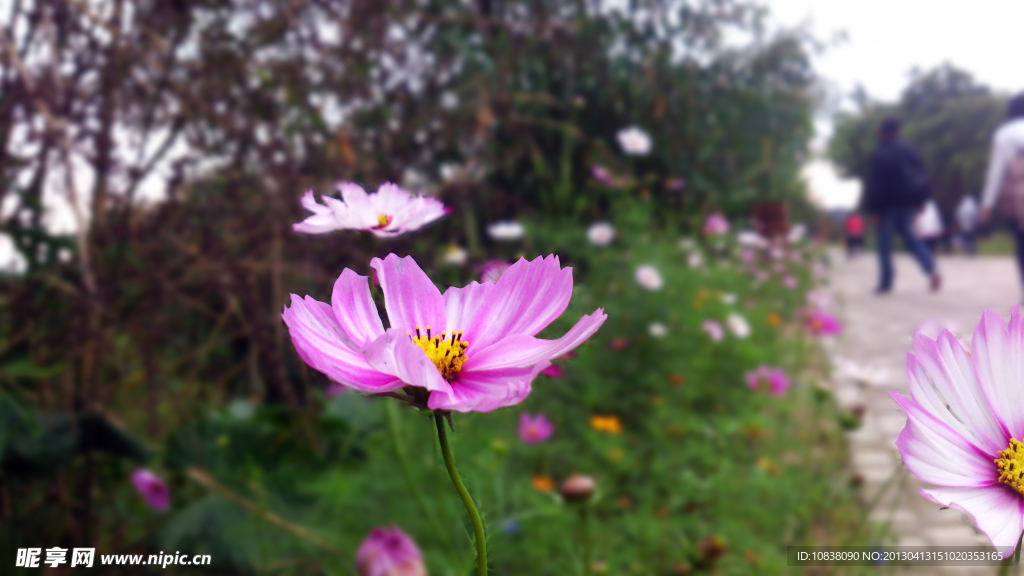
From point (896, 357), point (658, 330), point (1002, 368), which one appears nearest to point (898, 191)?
point (896, 357)

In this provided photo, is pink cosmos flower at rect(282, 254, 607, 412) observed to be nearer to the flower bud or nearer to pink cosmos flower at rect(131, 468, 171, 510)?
the flower bud

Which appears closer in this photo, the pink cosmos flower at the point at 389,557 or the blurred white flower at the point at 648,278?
the pink cosmos flower at the point at 389,557

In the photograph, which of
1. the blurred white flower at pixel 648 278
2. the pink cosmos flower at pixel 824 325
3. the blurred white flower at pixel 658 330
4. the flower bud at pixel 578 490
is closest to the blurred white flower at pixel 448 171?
the blurred white flower at pixel 648 278

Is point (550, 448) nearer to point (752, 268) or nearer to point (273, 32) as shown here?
point (273, 32)

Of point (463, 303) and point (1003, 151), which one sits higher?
point (1003, 151)

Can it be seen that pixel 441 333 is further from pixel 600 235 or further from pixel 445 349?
pixel 600 235

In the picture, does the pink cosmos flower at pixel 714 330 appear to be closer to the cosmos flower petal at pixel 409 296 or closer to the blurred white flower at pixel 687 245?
the blurred white flower at pixel 687 245

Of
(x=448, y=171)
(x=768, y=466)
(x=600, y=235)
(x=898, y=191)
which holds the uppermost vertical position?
(x=898, y=191)
